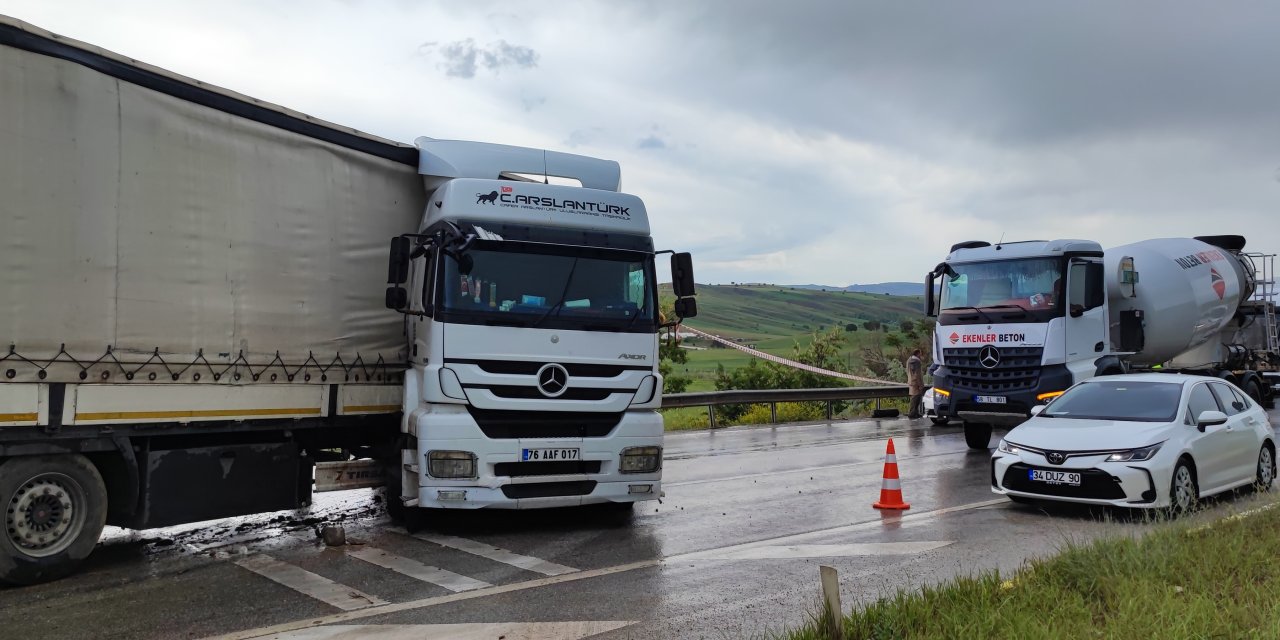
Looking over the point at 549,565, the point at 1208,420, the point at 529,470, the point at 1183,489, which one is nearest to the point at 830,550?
the point at 549,565

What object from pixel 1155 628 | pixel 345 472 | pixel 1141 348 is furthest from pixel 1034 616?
pixel 1141 348

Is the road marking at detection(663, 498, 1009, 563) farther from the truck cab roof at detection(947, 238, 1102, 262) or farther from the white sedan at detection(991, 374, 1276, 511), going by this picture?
the truck cab roof at detection(947, 238, 1102, 262)

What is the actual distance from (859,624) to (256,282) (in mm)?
5570

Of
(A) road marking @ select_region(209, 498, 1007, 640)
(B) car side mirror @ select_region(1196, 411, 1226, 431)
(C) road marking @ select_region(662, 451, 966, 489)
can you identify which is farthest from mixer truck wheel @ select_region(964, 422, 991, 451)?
(A) road marking @ select_region(209, 498, 1007, 640)

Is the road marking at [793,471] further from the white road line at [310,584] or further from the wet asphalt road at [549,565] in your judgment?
the white road line at [310,584]

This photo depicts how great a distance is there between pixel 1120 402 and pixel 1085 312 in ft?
15.9

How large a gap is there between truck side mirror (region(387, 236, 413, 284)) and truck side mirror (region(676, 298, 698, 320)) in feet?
8.84

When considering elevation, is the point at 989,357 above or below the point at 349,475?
above

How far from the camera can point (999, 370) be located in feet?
48.6

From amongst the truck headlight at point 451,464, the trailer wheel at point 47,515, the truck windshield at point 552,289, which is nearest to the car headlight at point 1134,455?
the truck windshield at point 552,289

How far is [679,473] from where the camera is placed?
13.1 metres

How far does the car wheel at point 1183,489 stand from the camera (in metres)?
9.05

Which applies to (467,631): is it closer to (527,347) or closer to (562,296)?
(527,347)

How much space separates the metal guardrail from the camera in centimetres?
2048
